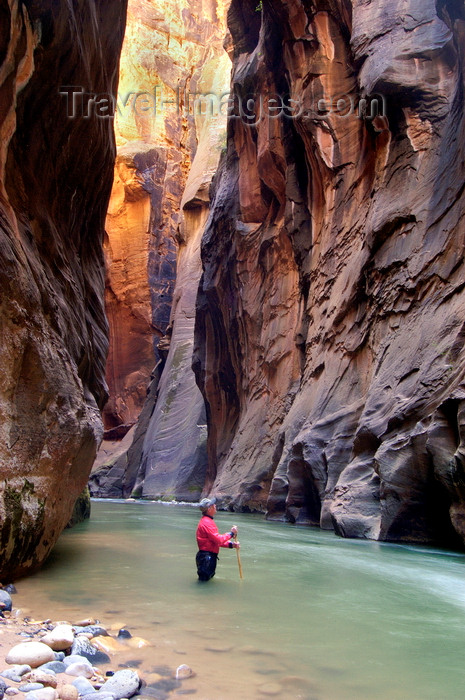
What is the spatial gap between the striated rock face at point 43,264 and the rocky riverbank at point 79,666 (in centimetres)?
158

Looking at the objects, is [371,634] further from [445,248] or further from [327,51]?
[327,51]

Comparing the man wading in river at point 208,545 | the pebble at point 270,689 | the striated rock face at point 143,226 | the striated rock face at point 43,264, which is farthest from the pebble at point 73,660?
the striated rock face at point 143,226

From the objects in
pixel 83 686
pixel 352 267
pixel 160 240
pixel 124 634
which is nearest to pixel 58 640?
pixel 124 634

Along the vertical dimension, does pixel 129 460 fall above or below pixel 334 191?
below

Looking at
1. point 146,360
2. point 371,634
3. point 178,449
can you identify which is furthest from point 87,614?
point 146,360

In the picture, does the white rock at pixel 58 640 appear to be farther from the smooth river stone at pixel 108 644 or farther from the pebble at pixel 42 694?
the pebble at pixel 42 694

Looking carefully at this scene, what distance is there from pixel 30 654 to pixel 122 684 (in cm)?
60

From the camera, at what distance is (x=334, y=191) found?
17141 mm

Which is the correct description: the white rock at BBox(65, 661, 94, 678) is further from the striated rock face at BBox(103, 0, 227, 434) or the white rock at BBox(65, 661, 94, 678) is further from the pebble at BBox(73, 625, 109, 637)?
the striated rock face at BBox(103, 0, 227, 434)

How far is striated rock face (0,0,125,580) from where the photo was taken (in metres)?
5.47

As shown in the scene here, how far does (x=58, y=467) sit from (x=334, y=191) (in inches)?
513

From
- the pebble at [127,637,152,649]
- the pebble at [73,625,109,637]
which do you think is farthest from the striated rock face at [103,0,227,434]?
the pebble at [127,637,152,649]

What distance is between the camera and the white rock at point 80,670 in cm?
312

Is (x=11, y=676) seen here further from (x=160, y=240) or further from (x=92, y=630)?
(x=160, y=240)
